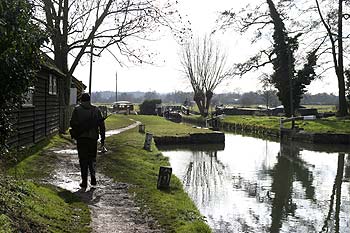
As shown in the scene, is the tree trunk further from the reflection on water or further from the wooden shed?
Result: the wooden shed

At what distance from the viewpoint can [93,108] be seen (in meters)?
10.2

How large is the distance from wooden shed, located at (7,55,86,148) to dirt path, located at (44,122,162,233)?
61.2 inches

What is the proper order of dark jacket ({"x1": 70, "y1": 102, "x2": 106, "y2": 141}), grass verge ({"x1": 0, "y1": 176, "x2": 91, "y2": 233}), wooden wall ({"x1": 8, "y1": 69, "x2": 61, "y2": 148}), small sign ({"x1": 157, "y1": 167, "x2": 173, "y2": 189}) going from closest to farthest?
grass verge ({"x1": 0, "y1": 176, "x2": 91, "y2": 233}) → dark jacket ({"x1": 70, "y1": 102, "x2": 106, "y2": 141}) → small sign ({"x1": 157, "y1": 167, "x2": 173, "y2": 189}) → wooden wall ({"x1": 8, "y1": 69, "x2": 61, "y2": 148})

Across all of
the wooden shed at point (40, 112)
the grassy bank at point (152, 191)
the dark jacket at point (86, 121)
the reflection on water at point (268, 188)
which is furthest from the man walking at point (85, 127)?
the reflection on water at point (268, 188)

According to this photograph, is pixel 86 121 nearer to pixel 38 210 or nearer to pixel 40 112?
pixel 38 210

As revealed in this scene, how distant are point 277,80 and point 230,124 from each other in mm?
7254

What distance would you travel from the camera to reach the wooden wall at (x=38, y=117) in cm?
1361

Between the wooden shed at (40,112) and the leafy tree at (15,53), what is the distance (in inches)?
202

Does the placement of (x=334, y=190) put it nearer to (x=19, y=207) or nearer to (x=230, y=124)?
(x=19, y=207)

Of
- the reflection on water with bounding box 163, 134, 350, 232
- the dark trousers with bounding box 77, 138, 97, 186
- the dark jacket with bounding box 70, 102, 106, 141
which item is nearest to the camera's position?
the dark jacket with bounding box 70, 102, 106, 141

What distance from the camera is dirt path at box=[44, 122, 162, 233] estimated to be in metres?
7.75

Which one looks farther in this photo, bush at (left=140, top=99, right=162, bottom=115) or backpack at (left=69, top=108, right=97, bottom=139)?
bush at (left=140, top=99, right=162, bottom=115)

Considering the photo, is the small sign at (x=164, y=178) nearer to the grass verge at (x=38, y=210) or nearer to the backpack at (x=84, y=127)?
the backpack at (x=84, y=127)

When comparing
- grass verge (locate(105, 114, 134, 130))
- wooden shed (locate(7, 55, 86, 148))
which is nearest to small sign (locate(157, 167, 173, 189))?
wooden shed (locate(7, 55, 86, 148))
